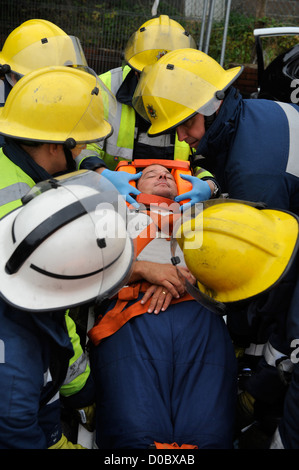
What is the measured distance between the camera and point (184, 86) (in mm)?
3084

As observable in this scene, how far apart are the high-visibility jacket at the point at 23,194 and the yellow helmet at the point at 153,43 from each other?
1658mm

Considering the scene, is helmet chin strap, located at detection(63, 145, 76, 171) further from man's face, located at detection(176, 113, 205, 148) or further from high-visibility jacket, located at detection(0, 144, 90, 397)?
man's face, located at detection(176, 113, 205, 148)

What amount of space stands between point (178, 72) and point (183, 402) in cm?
199

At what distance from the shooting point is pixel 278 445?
2225mm

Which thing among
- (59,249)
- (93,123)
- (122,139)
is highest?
(93,123)

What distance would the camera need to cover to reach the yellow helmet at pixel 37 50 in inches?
153

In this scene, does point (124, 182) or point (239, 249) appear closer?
point (239, 249)

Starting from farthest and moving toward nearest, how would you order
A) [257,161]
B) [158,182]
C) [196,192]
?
[158,182]
[196,192]
[257,161]

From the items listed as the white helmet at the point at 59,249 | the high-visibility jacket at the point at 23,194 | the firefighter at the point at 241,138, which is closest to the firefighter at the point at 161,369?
the high-visibility jacket at the point at 23,194

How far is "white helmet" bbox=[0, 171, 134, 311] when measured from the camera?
6.29 feet

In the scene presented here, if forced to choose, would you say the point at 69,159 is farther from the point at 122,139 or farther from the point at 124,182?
the point at 122,139

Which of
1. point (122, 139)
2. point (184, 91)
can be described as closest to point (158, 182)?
point (122, 139)

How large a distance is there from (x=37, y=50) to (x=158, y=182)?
1447 mm
